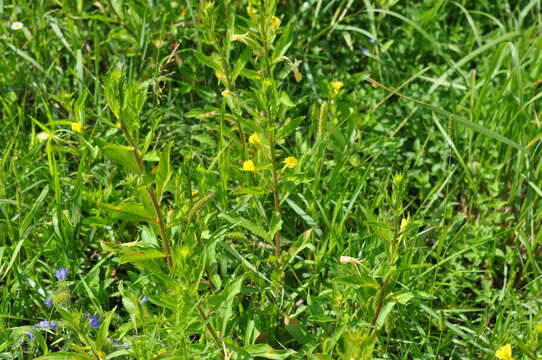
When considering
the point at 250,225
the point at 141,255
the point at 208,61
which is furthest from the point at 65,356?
the point at 208,61

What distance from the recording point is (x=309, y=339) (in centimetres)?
212

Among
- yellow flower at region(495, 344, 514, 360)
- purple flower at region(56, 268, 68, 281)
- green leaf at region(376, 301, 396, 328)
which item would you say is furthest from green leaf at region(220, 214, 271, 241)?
yellow flower at region(495, 344, 514, 360)

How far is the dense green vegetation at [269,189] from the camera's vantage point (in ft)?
6.17

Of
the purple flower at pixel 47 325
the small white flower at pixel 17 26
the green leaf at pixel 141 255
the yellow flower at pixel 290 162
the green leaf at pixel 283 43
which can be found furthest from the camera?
the small white flower at pixel 17 26

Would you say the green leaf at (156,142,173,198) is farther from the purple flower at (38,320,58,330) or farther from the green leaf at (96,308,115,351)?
the purple flower at (38,320,58,330)

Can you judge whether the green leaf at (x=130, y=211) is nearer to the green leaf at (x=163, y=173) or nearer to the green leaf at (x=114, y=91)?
the green leaf at (x=163, y=173)

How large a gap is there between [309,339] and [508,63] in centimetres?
168

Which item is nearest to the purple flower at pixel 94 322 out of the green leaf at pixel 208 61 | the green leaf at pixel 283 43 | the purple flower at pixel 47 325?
the purple flower at pixel 47 325

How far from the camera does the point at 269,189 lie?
2.22m

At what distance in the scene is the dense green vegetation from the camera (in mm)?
1880

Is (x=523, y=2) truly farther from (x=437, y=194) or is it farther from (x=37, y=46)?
(x=37, y=46)

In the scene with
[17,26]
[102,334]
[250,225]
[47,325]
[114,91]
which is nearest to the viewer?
[114,91]

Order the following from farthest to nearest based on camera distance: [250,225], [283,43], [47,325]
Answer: [283,43] → [250,225] → [47,325]

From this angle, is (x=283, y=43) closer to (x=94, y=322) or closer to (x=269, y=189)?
(x=269, y=189)
